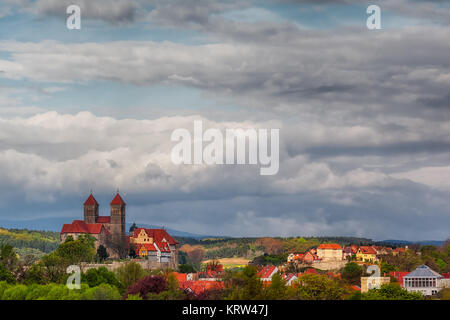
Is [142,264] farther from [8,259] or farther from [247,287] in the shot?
[247,287]

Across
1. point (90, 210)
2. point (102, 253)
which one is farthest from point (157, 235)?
point (102, 253)

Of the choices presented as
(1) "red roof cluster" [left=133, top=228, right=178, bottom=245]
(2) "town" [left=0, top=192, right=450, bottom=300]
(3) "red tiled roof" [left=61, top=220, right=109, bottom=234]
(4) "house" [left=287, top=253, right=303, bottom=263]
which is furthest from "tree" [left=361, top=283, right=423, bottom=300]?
(3) "red tiled roof" [left=61, top=220, right=109, bottom=234]

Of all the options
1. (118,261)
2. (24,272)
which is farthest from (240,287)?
(118,261)

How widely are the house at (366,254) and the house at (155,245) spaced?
1501 inches

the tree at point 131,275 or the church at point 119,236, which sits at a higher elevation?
the church at point 119,236

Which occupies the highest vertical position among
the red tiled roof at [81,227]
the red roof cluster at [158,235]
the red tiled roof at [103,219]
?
the red tiled roof at [103,219]

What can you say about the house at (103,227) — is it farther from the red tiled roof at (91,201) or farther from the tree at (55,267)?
the tree at (55,267)

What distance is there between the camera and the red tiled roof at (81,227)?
149750 mm

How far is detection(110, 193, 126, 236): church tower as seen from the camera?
6196 inches

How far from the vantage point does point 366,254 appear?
549ft

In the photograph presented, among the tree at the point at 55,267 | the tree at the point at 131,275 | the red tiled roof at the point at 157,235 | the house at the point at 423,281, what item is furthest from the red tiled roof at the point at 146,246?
the house at the point at 423,281

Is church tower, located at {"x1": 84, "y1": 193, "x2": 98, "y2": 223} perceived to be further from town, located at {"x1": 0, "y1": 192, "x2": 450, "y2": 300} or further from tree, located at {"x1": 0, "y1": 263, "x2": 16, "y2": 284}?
tree, located at {"x1": 0, "y1": 263, "x2": 16, "y2": 284}
